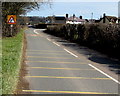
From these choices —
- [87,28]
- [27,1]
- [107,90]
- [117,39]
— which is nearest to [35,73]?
[107,90]

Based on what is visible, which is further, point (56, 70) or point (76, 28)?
point (76, 28)

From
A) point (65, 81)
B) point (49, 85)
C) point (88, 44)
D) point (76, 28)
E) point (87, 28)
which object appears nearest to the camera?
point (49, 85)

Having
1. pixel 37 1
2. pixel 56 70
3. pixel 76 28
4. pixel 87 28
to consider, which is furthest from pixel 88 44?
pixel 56 70

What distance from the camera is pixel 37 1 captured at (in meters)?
24.0

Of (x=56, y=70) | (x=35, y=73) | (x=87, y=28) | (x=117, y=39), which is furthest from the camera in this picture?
(x=87, y=28)

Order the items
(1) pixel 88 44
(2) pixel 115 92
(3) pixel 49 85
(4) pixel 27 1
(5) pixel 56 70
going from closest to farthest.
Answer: (2) pixel 115 92
(3) pixel 49 85
(5) pixel 56 70
(4) pixel 27 1
(1) pixel 88 44

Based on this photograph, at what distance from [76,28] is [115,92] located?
26959mm

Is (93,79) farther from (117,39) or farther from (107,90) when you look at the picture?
(117,39)

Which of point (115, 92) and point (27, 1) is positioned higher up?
point (27, 1)

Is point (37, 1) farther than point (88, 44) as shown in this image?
No

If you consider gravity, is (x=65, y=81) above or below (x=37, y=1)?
below

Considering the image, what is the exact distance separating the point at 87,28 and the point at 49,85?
807 inches

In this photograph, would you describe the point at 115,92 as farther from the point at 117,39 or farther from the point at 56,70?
the point at 117,39

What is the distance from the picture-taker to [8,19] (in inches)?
1056
